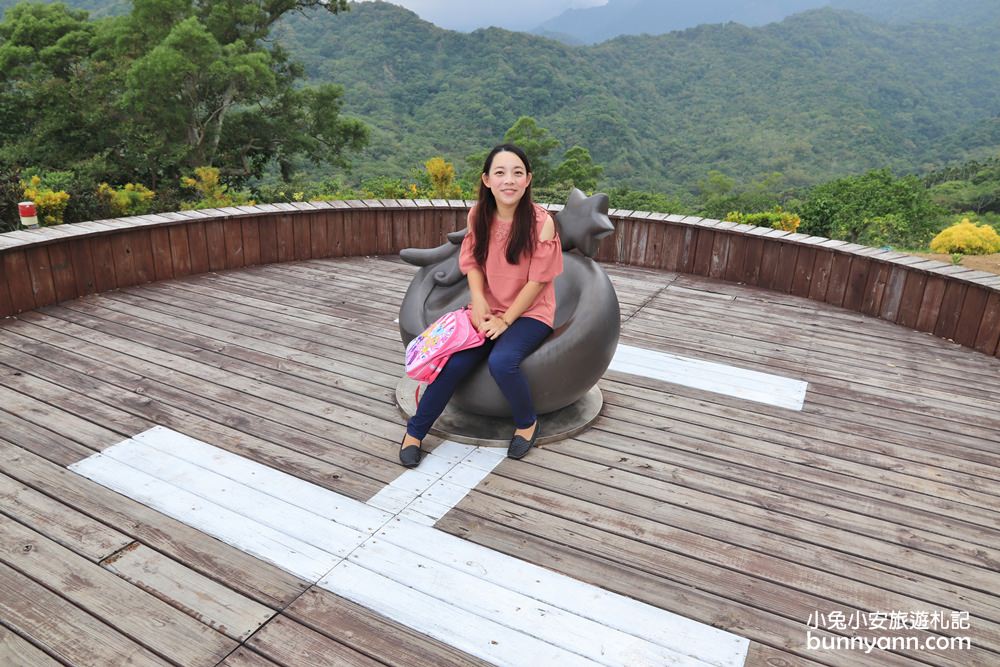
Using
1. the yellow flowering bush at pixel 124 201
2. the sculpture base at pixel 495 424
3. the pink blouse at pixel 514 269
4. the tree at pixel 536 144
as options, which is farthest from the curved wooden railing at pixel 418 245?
the tree at pixel 536 144

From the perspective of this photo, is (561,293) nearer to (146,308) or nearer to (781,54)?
(146,308)

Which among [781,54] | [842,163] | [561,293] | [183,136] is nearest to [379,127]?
[183,136]

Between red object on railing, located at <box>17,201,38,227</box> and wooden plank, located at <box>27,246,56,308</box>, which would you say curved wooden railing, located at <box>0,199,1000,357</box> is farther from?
red object on railing, located at <box>17,201,38,227</box>

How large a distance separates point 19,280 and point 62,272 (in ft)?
0.81

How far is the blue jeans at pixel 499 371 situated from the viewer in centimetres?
252

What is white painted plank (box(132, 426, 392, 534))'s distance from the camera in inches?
87.5

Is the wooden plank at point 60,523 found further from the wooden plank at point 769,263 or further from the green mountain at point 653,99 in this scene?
the green mountain at point 653,99

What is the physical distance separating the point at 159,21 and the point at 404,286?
589 inches

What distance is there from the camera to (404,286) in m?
4.83

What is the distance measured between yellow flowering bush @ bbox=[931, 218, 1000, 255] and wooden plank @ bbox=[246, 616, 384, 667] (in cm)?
858

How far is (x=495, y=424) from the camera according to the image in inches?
111

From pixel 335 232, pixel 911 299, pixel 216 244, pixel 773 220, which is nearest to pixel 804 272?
pixel 911 299

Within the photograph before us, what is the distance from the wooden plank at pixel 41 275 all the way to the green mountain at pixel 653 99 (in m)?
20.7

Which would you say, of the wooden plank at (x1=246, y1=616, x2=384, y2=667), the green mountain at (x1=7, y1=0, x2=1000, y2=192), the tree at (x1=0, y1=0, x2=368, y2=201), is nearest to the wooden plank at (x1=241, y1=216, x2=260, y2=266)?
the wooden plank at (x1=246, y1=616, x2=384, y2=667)
